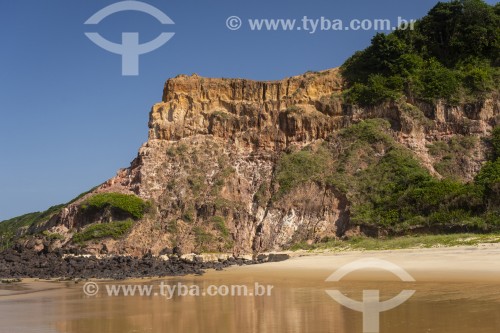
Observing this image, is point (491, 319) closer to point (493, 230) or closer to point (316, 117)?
point (493, 230)

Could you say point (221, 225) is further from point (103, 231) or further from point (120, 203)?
point (103, 231)

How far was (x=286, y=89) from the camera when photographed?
43.6 metres

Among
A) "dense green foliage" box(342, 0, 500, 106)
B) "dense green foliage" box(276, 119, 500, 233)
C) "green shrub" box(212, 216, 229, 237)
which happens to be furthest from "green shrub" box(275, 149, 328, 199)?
"dense green foliage" box(342, 0, 500, 106)

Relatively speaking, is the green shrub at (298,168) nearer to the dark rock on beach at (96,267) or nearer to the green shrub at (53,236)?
the dark rock on beach at (96,267)

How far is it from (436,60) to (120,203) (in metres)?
26.7

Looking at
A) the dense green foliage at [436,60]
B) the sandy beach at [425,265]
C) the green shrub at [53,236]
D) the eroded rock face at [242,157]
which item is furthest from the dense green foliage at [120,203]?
the dense green foliage at [436,60]

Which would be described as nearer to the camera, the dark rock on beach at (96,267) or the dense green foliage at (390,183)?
the dark rock on beach at (96,267)

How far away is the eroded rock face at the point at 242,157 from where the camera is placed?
1356 inches

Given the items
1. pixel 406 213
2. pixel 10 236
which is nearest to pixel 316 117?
pixel 406 213

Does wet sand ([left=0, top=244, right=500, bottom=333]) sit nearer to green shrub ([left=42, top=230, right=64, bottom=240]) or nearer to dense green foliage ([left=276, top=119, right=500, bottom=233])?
dense green foliage ([left=276, top=119, right=500, bottom=233])

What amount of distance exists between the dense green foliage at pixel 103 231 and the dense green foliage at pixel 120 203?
104 cm

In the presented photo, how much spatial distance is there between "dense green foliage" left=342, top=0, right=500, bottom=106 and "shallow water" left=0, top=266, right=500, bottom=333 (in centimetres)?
2667

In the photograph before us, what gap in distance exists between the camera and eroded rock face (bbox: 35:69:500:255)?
34.4 m

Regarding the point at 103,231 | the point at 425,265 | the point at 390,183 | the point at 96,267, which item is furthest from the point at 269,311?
the point at 103,231
